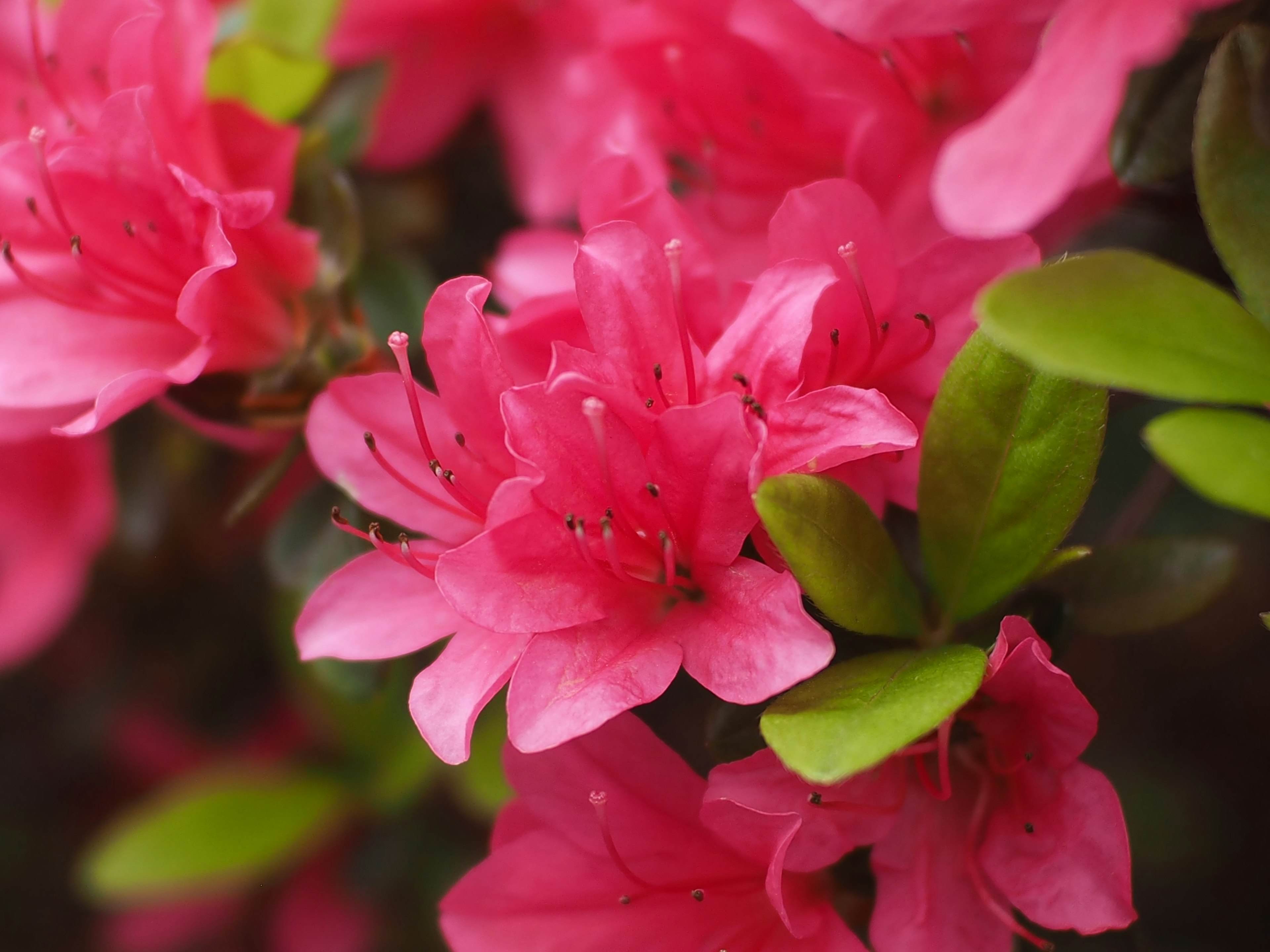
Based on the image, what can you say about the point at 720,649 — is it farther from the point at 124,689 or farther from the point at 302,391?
the point at 124,689

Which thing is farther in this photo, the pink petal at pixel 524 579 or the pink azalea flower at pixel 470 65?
the pink azalea flower at pixel 470 65

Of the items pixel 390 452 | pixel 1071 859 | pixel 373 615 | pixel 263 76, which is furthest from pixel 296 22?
pixel 1071 859

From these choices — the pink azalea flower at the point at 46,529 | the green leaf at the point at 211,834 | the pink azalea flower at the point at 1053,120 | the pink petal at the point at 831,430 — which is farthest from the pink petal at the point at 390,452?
the green leaf at the point at 211,834

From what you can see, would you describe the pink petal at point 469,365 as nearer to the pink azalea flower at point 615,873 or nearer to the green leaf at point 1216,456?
the pink azalea flower at point 615,873

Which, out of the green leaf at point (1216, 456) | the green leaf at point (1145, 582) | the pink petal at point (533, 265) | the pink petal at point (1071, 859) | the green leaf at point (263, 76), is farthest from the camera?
the green leaf at point (263, 76)

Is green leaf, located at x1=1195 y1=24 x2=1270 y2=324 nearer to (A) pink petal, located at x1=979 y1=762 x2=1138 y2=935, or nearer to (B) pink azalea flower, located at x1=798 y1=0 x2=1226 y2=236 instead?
(B) pink azalea flower, located at x1=798 y1=0 x2=1226 y2=236

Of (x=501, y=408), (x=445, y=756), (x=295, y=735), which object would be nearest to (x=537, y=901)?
(x=445, y=756)

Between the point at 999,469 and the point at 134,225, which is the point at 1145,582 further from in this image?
the point at 134,225
